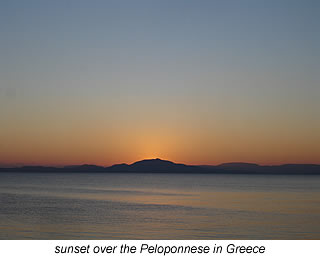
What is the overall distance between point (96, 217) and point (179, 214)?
7.02 metres

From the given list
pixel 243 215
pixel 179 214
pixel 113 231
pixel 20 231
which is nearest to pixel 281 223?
pixel 243 215

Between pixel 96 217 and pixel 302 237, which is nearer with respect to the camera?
pixel 302 237

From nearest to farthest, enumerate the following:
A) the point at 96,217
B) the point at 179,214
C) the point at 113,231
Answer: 1. the point at 113,231
2. the point at 96,217
3. the point at 179,214

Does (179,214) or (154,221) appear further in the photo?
(179,214)

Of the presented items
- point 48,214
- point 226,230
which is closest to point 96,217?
point 48,214

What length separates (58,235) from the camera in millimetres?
25125
